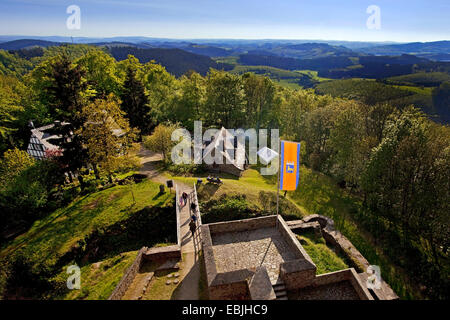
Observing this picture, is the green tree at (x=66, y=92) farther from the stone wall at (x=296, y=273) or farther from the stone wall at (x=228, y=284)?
the stone wall at (x=296, y=273)

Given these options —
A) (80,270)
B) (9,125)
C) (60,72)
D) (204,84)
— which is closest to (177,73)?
(204,84)

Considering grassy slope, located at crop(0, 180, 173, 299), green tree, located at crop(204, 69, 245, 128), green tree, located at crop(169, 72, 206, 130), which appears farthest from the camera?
green tree, located at crop(204, 69, 245, 128)

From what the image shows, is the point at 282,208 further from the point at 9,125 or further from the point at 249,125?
the point at 9,125

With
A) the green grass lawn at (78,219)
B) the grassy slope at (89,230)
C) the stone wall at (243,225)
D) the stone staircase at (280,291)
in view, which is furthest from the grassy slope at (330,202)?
the stone staircase at (280,291)

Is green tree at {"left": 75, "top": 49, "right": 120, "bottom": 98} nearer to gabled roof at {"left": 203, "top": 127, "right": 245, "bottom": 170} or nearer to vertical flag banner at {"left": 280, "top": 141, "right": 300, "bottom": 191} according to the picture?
gabled roof at {"left": 203, "top": 127, "right": 245, "bottom": 170}

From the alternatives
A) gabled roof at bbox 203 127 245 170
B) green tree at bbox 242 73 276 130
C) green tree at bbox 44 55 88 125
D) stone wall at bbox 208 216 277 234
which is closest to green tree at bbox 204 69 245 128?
green tree at bbox 242 73 276 130
